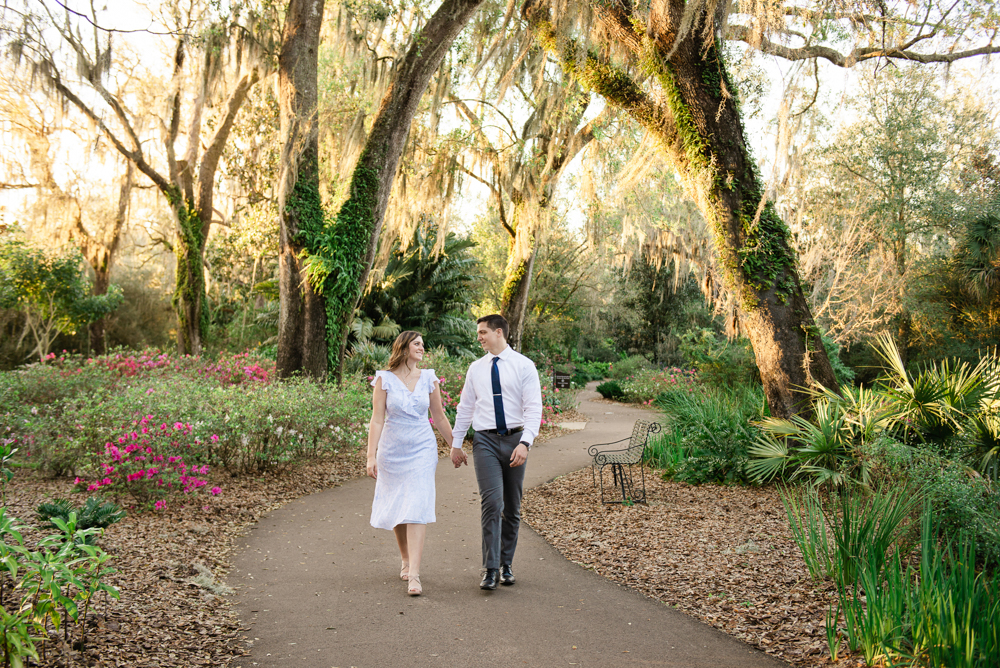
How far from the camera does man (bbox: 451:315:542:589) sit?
4.14 meters

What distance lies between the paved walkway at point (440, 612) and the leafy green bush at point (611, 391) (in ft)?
53.2

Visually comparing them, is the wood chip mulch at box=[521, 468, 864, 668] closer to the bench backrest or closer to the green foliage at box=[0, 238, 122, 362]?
the bench backrest

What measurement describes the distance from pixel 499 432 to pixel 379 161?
6825mm

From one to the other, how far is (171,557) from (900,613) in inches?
170

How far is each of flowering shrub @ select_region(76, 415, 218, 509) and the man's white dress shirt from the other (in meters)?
2.78

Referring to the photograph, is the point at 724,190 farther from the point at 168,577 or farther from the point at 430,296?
the point at 430,296

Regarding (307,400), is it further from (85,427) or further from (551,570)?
(551,570)

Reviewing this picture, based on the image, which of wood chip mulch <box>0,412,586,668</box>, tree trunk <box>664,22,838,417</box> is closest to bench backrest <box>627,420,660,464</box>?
tree trunk <box>664,22,838,417</box>

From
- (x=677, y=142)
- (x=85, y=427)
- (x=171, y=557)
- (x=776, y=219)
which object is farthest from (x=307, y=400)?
(x=776, y=219)

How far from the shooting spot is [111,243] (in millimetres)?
18688

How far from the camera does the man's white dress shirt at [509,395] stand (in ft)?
13.9

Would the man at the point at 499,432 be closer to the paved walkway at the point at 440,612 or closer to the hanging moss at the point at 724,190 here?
the paved walkway at the point at 440,612

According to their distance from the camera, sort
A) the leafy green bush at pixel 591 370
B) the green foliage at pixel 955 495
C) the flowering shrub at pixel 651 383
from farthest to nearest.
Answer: the leafy green bush at pixel 591 370 < the flowering shrub at pixel 651 383 < the green foliage at pixel 955 495

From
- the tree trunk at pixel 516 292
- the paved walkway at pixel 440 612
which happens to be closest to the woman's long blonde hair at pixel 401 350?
the paved walkway at pixel 440 612
